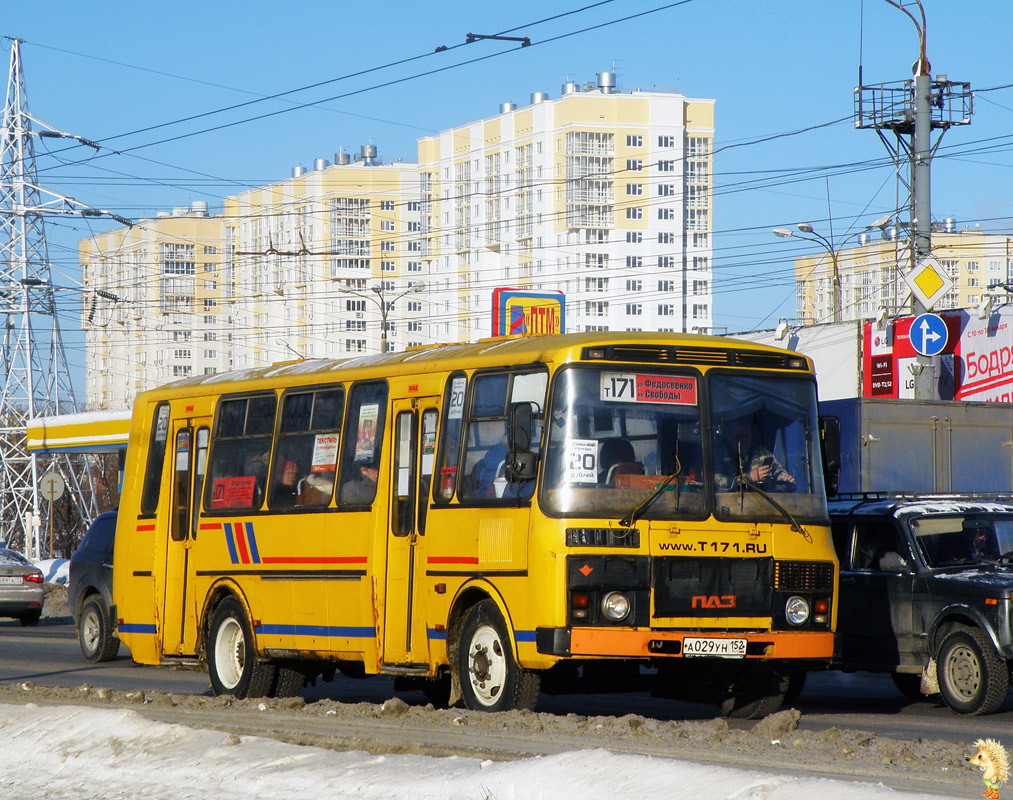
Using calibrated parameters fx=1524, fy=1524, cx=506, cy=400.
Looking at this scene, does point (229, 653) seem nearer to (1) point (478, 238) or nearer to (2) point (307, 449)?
(2) point (307, 449)

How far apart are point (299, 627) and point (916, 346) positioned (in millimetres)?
10729

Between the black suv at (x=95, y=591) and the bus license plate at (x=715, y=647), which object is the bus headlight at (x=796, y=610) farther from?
the black suv at (x=95, y=591)

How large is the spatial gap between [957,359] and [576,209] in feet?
347

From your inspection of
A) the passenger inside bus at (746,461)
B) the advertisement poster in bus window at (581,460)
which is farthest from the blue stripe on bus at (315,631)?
the passenger inside bus at (746,461)

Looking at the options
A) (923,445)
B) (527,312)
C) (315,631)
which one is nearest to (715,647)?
(315,631)

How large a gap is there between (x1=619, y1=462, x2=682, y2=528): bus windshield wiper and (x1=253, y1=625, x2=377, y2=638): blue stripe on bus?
8.98 ft

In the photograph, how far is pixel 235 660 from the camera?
13.8 m

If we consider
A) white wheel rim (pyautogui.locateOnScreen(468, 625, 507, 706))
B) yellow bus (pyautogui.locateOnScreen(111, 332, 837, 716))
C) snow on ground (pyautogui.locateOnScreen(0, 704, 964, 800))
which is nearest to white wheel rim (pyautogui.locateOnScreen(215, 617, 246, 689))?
yellow bus (pyautogui.locateOnScreen(111, 332, 837, 716))

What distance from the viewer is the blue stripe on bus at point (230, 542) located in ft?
45.0

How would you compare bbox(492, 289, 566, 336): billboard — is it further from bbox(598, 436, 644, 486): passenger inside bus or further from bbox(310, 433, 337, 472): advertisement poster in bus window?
bbox(598, 436, 644, 486): passenger inside bus

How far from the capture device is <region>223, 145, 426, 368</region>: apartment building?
139500mm

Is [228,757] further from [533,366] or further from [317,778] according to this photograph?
[533,366]

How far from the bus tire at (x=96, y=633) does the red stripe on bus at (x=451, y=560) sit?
359 inches

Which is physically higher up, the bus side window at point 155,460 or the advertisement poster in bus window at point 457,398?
the advertisement poster in bus window at point 457,398
